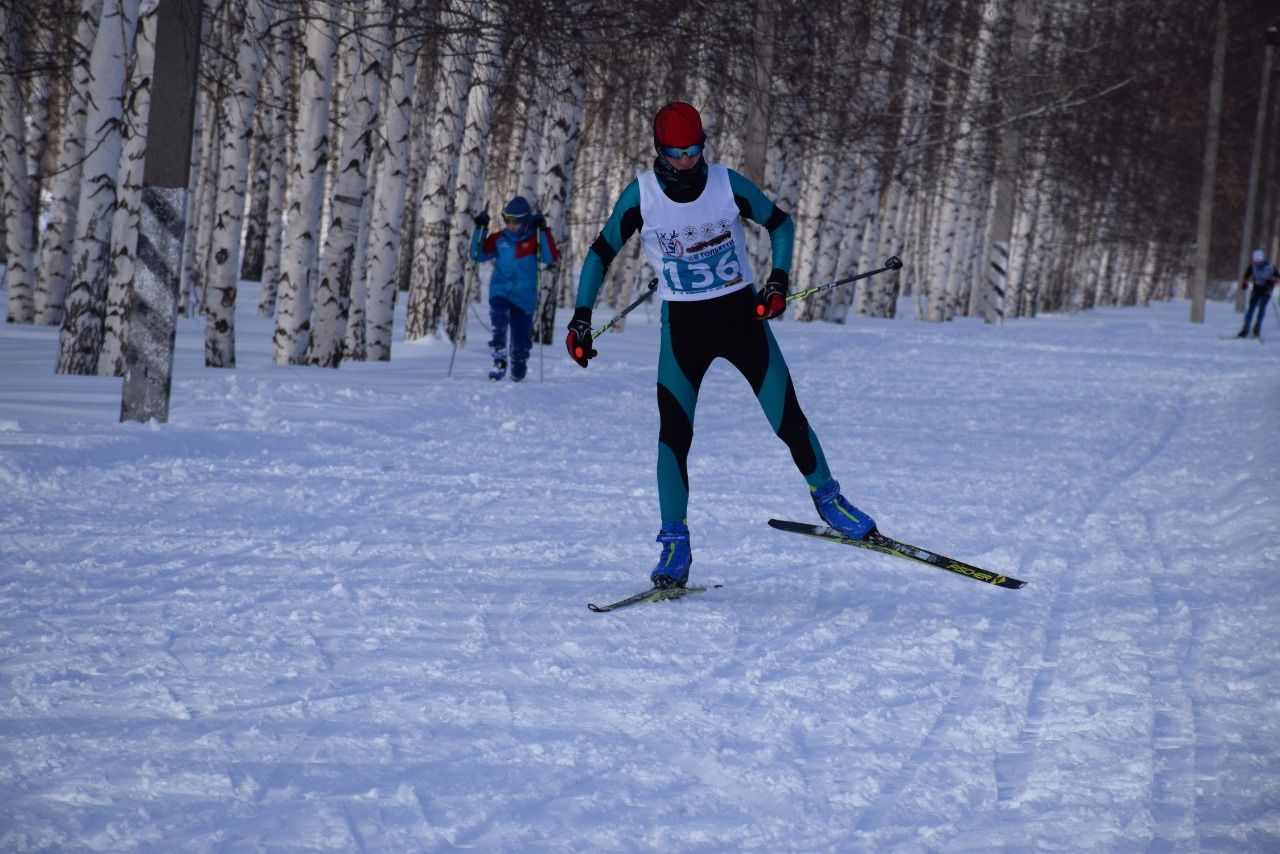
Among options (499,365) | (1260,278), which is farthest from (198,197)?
(1260,278)

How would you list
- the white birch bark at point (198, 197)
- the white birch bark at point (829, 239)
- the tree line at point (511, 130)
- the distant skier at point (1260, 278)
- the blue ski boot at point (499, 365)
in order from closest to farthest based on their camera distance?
the tree line at point (511, 130)
the blue ski boot at point (499, 365)
the white birch bark at point (198, 197)
the distant skier at point (1260, 278)
the white birch bark at point (829, 239)

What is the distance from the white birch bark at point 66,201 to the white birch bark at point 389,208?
3.25 meters

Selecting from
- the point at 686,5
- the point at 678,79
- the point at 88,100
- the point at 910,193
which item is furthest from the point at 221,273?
the point at 910,193

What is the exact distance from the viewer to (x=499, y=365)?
1416cm

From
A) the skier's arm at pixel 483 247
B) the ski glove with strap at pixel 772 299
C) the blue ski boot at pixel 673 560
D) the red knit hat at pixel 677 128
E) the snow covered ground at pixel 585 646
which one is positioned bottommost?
the snow covered ground at pixel 585 646

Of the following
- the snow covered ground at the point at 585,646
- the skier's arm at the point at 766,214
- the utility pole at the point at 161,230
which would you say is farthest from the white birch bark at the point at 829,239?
the skier's arm at the point at 766,214

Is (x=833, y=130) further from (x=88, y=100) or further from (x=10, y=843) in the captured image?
(x=10, y=843)

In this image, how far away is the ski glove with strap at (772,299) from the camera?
228 inches

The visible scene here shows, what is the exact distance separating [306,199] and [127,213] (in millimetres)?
2070

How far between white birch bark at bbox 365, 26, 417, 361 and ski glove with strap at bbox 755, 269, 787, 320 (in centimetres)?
920

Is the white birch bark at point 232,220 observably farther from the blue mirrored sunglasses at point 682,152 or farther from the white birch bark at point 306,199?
the blue mirrored sunglasses at point 682,152

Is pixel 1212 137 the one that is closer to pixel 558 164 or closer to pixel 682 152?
pixel 558 164

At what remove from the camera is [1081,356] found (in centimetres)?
2334

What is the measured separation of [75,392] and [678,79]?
9.47 metres
